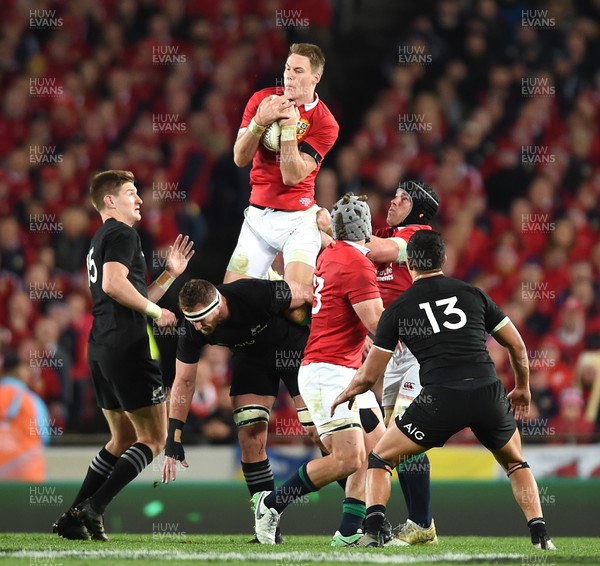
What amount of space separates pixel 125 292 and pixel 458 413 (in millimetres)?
2200

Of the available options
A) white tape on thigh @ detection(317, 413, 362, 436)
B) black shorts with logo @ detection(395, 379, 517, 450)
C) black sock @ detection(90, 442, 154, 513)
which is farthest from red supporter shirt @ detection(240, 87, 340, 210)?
black shorts with logo @ detection(395, 379, 517, 450)

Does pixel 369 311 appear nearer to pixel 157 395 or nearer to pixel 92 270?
pixel 157 395

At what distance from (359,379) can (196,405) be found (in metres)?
4.35

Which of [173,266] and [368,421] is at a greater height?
[173,266]

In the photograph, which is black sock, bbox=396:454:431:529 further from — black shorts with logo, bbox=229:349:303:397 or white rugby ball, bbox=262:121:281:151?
white rugby ball, bbox=262:121:281:151

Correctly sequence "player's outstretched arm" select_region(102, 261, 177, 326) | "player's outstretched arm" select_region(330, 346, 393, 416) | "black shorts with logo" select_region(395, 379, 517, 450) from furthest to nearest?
"player's outstretched arm" select_region(102, 261, 177, 326) → "player's outstretched arm" select_region(330, 346, 393, 416) → "black shorts with logo" select_region(395, 379, 517, 450)

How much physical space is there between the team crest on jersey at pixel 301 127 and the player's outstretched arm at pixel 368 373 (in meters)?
2.04

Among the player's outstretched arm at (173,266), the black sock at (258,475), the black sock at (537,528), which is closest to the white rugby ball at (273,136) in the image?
the player's outstretched arm at (173,266)

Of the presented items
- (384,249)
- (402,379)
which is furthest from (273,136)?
(402,379)

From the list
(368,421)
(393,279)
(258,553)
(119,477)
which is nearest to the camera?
(258,553)

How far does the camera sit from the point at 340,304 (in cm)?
734

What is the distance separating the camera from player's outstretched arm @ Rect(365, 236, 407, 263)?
797cm

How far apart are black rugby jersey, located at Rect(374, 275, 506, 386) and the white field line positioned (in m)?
0.98

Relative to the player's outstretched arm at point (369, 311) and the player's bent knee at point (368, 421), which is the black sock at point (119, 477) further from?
the player's outstretched arm at point (369, 311)
